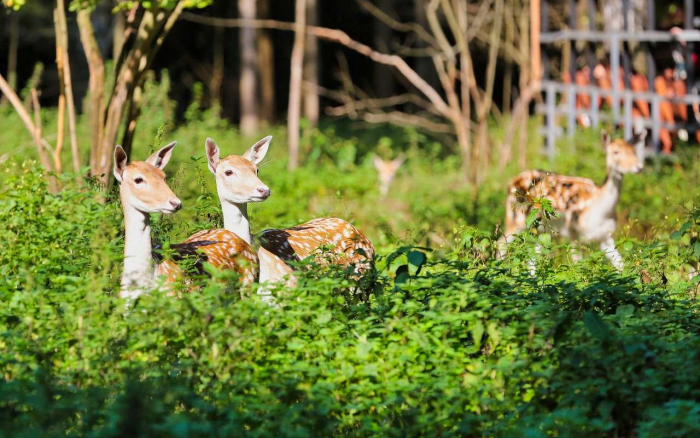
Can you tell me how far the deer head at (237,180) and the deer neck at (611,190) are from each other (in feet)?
12.8

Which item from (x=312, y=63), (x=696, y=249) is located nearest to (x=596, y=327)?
(x=696, y=249)

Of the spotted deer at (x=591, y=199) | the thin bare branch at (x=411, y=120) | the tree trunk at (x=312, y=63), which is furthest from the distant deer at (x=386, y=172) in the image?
the tree trunk at (x=312, y=63)

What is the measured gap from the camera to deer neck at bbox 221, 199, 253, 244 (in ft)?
23.6

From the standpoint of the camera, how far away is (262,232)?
725cm

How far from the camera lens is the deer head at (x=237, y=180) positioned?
7.04 m

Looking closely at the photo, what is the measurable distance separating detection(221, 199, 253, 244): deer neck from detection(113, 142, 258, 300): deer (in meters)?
0.48

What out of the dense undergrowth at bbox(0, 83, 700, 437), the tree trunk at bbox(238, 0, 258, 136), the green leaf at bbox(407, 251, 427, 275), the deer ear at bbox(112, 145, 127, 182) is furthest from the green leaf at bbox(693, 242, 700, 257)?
the tree trunk at bbox(238, 0, 258, 136)

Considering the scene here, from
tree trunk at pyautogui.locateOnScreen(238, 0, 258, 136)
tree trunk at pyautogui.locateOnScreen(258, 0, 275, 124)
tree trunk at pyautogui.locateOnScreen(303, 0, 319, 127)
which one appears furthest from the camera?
tree trunk at pyautogui.locateOnScreen(303, 0, 319, 127)

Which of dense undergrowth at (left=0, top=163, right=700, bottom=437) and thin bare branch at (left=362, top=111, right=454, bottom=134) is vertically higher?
dense undergrowth at (left=0, top=163, right=700, bottom=437)

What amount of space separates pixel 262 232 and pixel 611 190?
3.99 m

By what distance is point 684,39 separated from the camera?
42.8ft

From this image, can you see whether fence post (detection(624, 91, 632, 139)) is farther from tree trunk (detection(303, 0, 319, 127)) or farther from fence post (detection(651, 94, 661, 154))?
tree trunk (detection(303, 0, 319, 127))

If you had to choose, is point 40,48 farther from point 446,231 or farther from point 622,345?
point 622,345

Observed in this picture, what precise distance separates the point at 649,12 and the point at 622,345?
9.62 meters
